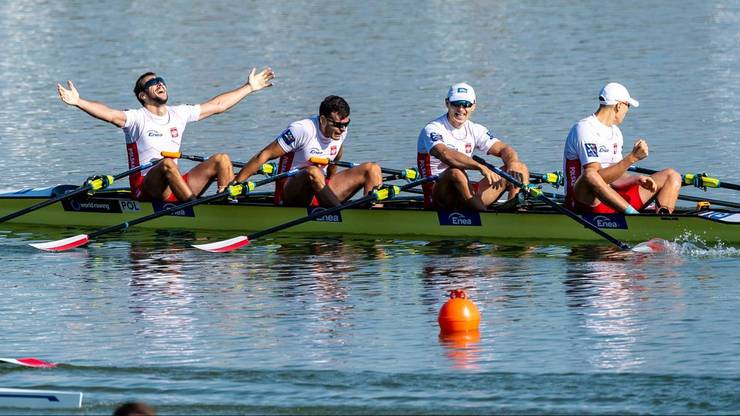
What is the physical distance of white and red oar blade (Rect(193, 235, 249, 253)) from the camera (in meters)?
17.5

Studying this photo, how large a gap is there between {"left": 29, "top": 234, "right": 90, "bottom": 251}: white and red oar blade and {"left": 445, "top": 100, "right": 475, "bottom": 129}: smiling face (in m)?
4.04

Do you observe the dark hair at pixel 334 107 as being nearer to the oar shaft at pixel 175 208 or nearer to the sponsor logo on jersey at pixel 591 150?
the oar shaft at pixel 175 208

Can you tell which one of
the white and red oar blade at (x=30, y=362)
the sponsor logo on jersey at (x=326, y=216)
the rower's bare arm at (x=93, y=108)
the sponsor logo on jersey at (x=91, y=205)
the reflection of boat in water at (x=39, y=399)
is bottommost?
the reflection of boat in water at (x=39, y=399)

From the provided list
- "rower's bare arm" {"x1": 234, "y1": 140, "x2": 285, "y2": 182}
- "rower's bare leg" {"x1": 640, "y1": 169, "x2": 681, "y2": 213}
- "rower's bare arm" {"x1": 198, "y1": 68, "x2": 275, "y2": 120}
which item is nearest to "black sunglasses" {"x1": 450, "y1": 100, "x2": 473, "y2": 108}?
"rower's bare arm" {"x1": 234, "y1": 140, "x2": 285, "y2": 182}

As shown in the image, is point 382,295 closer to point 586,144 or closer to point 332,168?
point 586,144

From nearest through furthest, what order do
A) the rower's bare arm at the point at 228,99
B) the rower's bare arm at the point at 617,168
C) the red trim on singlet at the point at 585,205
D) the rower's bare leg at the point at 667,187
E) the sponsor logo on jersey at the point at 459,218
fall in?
the rower's bare arm at the point at 617,168, the rower's bare leg at the point at 667,187, the red trim on singlet at the point at 585,205, the sponsor logo on jersey at the point at 459,218, the rower's bare arm at the point at 228,99

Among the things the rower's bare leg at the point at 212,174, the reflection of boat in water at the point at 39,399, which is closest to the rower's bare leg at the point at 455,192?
the rower's bare leg at the point at 212,174

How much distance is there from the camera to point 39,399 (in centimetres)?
1166

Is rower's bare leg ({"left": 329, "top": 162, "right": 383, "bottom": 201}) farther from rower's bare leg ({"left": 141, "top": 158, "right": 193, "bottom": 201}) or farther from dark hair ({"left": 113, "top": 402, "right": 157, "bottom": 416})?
dark hair ({"left": 113, "top": 402, "right": 157, "bottom": 416})

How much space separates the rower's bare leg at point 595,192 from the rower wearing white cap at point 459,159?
0.72 m

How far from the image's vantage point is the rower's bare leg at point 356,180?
1789cm

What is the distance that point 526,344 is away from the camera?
1333 centimetres

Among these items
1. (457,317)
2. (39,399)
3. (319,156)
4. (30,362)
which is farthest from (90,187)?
(39,399)

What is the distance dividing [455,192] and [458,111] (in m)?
0.83
